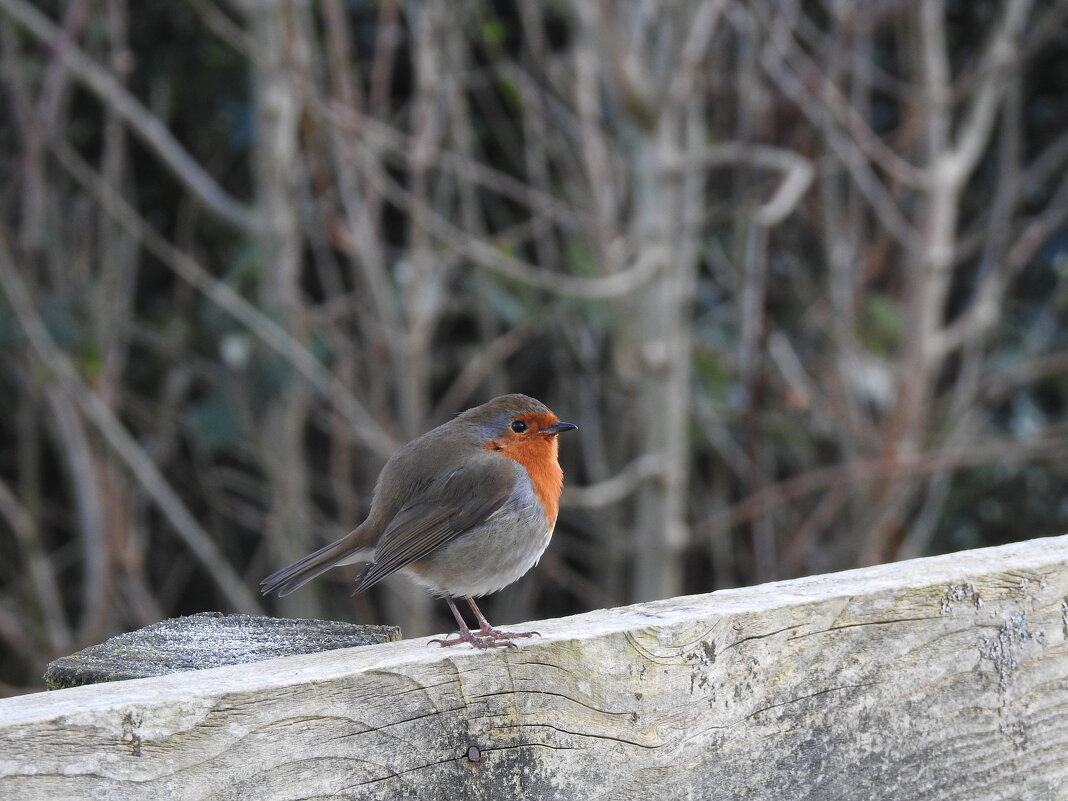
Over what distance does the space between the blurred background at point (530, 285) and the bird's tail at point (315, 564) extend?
1465mm

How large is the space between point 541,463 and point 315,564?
1.62 feet

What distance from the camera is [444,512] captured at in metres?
2.32

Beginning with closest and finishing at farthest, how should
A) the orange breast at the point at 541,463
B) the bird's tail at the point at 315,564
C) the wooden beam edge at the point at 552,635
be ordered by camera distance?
the wooden beam edge at the point at 552,635 → the bird's tail at the point at 315,564 → the orange breast at the point at 541,463

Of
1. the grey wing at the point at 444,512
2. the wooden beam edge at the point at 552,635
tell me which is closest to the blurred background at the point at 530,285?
the grey wing at the point at 444,512

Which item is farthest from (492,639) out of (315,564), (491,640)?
(315,564)

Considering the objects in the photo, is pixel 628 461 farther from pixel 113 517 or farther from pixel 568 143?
pixel 113 517

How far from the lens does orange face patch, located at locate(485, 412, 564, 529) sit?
2.41m

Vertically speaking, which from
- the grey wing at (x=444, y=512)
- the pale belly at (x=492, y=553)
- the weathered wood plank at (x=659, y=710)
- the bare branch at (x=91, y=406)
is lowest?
the weathered wood plank at (x=659, y=710)

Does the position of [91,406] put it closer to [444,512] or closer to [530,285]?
[530,285]

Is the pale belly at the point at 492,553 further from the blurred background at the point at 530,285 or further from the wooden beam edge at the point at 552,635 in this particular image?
the blurred background at the point at 530,285

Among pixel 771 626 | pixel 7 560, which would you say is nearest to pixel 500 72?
pixel 7 560

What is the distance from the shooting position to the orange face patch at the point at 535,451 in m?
2.41

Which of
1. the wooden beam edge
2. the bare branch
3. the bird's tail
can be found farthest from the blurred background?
the wooden beam edge

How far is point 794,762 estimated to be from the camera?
4.89ft
